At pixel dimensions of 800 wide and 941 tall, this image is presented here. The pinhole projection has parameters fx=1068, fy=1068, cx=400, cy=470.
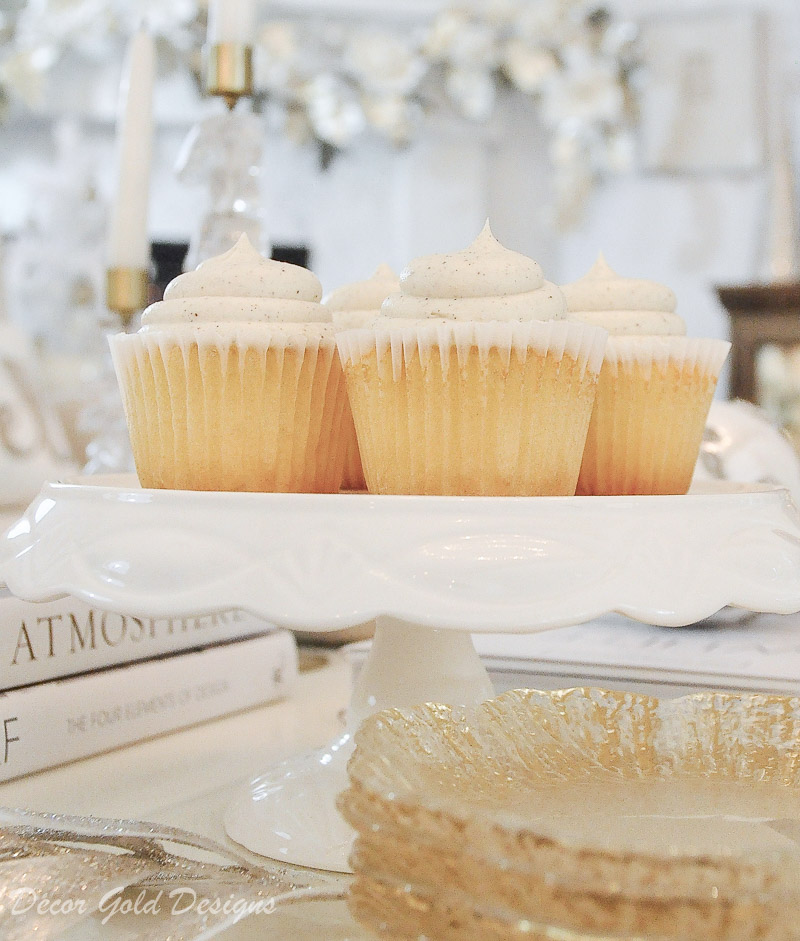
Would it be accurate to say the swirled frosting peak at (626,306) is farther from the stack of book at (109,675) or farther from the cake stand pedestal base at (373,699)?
the stack of book at (109,675)

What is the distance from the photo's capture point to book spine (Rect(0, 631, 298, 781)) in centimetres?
83

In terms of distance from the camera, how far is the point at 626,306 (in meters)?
0.80

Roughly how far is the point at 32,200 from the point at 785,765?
214cm

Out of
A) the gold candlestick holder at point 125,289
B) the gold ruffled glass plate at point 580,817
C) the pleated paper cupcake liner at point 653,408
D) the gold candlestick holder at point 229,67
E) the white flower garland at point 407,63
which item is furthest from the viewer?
the white flower garland at point 407,63

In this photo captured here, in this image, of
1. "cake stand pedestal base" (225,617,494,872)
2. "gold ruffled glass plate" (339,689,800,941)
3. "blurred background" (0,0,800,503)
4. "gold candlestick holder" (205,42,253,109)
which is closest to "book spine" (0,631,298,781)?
"cake stand pedestal base" (225,617,494,872)

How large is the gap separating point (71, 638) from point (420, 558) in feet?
1.55

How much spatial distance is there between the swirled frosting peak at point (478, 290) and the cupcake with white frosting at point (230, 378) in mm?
74

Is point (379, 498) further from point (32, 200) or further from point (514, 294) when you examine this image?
point (32, 200)

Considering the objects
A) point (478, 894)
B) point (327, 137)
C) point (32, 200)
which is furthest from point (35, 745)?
point (327, 137)

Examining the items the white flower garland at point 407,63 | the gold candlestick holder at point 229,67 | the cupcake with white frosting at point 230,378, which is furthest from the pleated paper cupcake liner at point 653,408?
the white flower garland at point 407,63

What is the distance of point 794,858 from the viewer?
37 centimetres

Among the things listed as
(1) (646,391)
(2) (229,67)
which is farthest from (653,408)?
(2) (229,67)

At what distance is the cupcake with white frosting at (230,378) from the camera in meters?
0.69

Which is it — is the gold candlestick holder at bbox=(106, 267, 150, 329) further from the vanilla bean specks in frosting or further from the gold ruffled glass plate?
the gold ruffled glass plate
